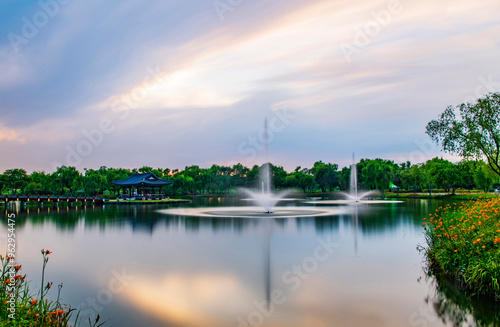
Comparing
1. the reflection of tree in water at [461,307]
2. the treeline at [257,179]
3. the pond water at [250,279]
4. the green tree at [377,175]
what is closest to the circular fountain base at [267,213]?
the pond water at [250,279]

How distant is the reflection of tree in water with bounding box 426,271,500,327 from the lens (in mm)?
5656

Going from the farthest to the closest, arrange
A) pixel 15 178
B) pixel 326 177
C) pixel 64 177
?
pixel 326 177
pixel 15 178
pixel 64 177

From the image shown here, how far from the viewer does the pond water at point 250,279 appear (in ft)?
19.6

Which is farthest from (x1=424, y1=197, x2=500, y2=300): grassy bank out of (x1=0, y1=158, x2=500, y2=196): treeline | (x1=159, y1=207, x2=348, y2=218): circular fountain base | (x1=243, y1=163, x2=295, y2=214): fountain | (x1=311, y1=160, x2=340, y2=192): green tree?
(x1=311, y1=160, x2=340, y2=192): green tree

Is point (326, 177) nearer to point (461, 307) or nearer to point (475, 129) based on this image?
point (475, 129)

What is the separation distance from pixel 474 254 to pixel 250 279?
184 inches

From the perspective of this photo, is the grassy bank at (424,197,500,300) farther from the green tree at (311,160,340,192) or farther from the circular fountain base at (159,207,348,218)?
the green tree at (311,160,340,192)

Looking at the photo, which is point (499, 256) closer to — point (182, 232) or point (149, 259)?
point (149, 259)

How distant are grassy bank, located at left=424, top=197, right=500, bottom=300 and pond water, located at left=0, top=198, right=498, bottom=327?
48cm

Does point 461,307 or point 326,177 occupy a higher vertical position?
point 326,177

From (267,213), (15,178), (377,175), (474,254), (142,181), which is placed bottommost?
(267,213)

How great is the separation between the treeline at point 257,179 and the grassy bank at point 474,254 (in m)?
33.4

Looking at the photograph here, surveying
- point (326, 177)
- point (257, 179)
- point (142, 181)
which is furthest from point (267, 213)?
point (257, 179)

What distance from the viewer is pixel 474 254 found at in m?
7.16
